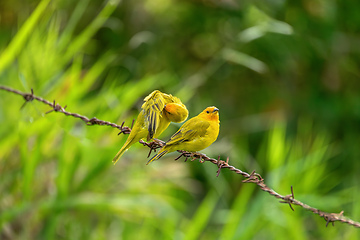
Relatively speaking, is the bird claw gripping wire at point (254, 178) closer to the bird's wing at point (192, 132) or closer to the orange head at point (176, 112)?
the bird's wing at point (192, 132)

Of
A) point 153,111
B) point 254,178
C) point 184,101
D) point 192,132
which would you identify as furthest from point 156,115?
point 184,101

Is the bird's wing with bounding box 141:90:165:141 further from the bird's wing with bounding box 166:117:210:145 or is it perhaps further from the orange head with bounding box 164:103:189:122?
the bird's wing with bounding box 166:117:210:145

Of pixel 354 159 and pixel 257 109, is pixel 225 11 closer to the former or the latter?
pixel 257 109

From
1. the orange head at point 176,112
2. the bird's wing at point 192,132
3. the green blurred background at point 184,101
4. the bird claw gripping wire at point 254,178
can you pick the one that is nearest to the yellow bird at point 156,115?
the orange head at point 176,112

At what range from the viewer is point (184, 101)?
4.79 meters

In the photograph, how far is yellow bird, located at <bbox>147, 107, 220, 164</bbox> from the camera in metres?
1.57

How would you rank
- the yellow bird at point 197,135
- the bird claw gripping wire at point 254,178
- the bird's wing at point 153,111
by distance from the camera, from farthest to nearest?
the bird claw gripping wire at point 254,178, the yellow bird at point 197,135, the bird's wing at point 153,111

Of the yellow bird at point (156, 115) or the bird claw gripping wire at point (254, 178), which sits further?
the bird claw gripping wire at point (254, 178)

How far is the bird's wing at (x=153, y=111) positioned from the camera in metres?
1.40

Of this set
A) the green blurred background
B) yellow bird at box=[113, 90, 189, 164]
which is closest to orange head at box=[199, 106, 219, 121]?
yellow bird at box=[113, 90, 189, 164]

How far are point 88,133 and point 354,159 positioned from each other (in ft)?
15.4

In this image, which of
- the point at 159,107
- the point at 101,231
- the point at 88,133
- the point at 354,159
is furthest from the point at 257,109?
the point at 159,107

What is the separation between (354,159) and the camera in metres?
7.43

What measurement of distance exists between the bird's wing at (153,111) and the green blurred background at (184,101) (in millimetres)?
1210
